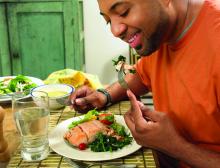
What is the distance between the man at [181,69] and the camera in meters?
1.12

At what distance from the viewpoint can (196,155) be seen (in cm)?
111

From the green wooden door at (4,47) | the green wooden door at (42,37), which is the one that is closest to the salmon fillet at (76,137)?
the green wooden door at (42,37)

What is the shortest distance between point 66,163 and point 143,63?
2.23 ft

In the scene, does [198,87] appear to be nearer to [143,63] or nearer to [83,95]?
[143,63]

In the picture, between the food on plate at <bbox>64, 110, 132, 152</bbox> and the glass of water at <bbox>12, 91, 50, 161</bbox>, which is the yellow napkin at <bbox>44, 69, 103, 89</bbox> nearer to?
the food on plate at <bbox>64, 110, 132, 152</bbox>

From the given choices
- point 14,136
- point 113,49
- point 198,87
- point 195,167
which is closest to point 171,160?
point 195,167

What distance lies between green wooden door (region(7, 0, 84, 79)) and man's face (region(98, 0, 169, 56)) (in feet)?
6.18

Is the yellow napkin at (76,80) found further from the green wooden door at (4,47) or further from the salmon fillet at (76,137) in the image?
the green wooden door at (4,47)

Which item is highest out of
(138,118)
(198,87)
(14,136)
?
(198,87)

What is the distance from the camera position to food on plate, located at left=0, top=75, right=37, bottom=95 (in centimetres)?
175

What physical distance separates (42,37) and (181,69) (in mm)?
2134

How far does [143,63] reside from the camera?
1592 millimetres

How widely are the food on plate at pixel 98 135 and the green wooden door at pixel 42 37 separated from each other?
183cm

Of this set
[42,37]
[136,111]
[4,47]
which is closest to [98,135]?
[136,111]
